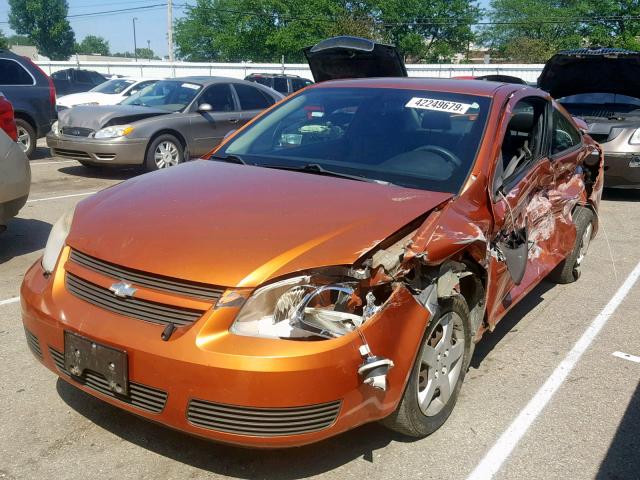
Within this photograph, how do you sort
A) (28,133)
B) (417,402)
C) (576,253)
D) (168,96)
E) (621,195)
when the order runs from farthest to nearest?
(28,133) → (168,96) → (621,195) → (576,253) → (417,402)

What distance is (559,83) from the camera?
9.63 metres

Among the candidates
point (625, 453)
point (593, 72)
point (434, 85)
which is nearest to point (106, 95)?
point (593, 72)

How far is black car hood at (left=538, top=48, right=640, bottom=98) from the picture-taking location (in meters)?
8.73

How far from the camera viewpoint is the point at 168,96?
10.6 meters

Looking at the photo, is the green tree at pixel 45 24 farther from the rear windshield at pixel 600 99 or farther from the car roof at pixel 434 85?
the car roof at pixel 434 85

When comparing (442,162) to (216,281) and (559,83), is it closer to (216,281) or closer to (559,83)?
(216,281)

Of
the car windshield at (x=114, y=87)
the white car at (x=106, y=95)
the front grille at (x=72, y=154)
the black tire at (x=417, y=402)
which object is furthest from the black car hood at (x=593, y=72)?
the car windshield at (x=114, y=87)

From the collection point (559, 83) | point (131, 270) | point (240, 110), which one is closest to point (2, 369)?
point (131, 270)

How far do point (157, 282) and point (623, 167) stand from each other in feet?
25.1

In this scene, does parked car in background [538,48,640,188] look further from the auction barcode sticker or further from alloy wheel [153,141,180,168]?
alloy wheel [153,141,180,168]

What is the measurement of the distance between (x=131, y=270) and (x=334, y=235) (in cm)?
83

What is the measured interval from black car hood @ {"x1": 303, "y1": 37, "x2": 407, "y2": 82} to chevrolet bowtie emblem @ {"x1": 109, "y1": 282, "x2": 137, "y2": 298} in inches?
261

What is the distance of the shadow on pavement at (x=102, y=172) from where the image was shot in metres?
10.0

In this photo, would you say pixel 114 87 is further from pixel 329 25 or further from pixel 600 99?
pixel 329 25
